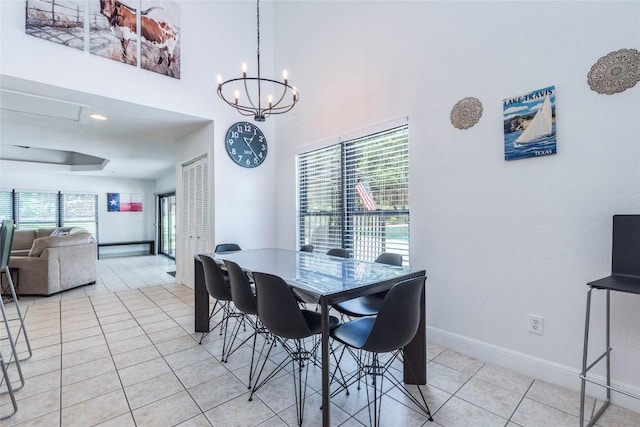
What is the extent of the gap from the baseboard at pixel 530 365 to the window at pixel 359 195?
794 mm

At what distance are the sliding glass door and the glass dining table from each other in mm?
6470

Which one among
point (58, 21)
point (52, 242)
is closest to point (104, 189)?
point (52, 242)

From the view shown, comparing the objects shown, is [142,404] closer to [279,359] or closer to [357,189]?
[279,359]

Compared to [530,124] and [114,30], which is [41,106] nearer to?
[114,30]

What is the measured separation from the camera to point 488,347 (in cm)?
235

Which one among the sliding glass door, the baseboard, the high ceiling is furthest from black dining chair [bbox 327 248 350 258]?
the sliding glass door

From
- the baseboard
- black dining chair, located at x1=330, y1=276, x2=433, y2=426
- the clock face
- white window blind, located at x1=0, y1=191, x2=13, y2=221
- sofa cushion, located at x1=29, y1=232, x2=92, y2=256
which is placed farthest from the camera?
white window blind, located at x1=0, y1=191, x2=13, y2=221

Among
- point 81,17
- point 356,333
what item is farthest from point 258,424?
point 81,17

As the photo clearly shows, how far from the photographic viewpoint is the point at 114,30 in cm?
330

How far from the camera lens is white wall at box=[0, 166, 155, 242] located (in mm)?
7567

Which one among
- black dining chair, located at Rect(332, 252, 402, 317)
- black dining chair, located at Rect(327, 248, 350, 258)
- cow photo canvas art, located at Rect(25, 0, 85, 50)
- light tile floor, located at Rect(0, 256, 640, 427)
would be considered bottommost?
light tile floor, located at Rect(0, 256, 640, 427)

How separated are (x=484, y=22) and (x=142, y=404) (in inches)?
146

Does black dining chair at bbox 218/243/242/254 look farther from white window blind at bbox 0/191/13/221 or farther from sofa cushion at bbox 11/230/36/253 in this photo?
white window blind at bbox 0/191/13/221

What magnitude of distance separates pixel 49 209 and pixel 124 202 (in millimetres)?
1752
